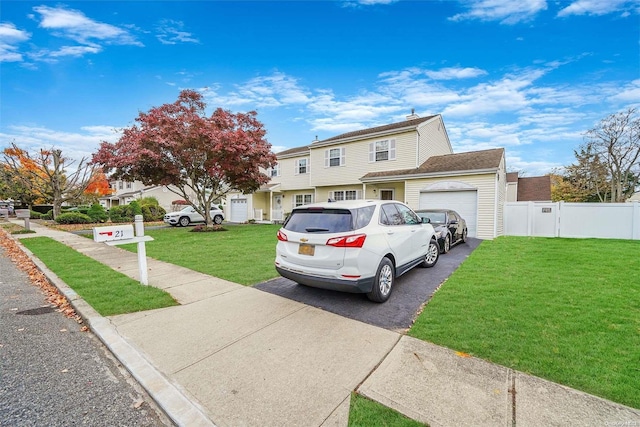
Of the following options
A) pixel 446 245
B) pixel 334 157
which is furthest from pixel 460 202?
pixel 334 157

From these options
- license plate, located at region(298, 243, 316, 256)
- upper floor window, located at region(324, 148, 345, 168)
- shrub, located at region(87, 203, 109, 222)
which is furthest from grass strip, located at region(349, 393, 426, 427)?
shrub, located at region(87, 203, 109, 222)

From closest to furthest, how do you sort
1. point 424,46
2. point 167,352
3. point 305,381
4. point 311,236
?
point 305,381 < point 167,352 < point 311,236 < point 424,46

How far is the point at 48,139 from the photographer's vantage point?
22.1 metres

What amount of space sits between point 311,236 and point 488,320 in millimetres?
2796

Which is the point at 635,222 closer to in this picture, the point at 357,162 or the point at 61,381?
the point at 357,162

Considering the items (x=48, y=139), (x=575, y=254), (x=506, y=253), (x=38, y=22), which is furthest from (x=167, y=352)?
(x=48, y=139)

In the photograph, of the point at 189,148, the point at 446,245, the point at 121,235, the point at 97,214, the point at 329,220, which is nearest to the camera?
the point at 329,220

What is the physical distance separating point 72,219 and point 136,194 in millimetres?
22476

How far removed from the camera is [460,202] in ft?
44.7

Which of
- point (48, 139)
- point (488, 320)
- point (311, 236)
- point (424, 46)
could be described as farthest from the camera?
point (48, 139)

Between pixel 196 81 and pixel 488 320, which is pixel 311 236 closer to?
pixel 488 320

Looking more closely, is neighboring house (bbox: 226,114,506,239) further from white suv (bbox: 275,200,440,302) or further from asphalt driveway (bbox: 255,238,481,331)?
white suv (bbox: 275,200,440,302)

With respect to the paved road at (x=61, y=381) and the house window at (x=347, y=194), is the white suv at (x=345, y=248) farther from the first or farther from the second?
the house window at (x=347, y=194)

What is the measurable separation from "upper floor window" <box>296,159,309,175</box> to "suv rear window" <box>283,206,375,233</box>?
55.7 ft
